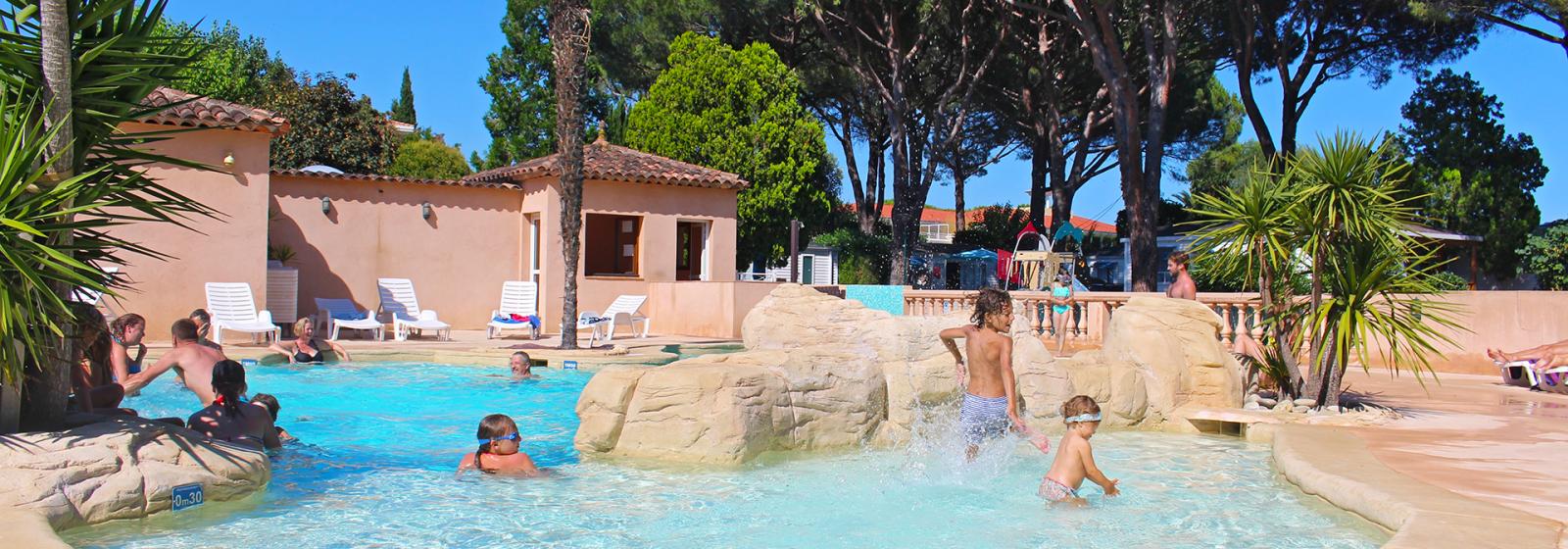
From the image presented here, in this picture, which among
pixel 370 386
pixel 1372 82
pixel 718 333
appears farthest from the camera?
pixel 1372 82

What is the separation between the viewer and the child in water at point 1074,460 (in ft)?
21.2

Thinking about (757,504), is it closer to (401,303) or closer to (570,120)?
(570,120)

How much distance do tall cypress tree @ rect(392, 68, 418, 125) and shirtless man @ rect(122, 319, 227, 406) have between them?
5114 cm

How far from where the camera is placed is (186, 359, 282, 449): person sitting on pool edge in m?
7.30

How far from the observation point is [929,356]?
915 cm

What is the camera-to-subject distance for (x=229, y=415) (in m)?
7.46

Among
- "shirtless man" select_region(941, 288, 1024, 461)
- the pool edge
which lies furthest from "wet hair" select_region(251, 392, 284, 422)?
the pool edge

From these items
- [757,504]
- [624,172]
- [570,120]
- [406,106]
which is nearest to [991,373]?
[757,504]

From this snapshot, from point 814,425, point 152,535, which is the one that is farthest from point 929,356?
point 152,535

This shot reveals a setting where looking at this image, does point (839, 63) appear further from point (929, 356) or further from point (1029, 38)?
point (929, 356)

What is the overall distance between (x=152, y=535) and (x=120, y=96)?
8.08ft

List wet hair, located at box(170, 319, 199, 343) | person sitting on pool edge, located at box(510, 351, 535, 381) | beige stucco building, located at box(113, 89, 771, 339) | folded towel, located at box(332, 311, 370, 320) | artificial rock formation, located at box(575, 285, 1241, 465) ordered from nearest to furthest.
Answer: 1. artificial rock formation, located at box(575, 285, 1241, 465)
2. wet hair, located at box(170, 319, 199, 343)
3. person sitting on pool edge, located at box(510, 351, 535, 381)
4. beige stucco building, located at box(113, 89, 771, 339)
5. folded towel, located at box(332, 311, 370, 320)

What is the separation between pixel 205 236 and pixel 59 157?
1097 centimetres

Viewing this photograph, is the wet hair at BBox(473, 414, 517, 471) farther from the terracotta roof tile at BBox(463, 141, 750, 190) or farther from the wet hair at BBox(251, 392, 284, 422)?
the terracotta roof tile at BBox(463, 141, 750, 190)
